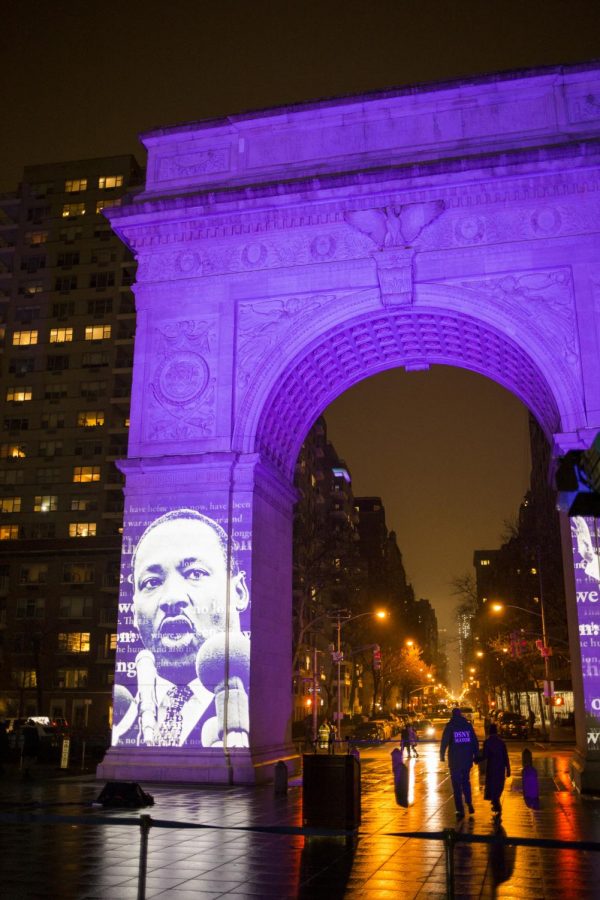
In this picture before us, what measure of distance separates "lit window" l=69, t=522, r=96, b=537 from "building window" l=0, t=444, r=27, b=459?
27.2 ft

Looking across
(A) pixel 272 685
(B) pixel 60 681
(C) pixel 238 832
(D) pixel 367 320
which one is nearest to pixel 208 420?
(D) pixel 367 320

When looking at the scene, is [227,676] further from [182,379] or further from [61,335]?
[61,335]

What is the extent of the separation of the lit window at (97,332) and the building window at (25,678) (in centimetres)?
2864

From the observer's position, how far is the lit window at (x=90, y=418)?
245 ft

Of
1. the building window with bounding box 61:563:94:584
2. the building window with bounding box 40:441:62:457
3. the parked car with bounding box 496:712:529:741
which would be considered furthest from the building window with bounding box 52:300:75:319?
the parked car with bounding box 496:712:529:741

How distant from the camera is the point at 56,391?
76.6m

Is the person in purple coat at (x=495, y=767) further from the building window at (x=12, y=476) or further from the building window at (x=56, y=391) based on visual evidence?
the building window at (x=56, y=391)

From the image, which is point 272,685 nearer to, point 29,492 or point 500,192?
point 500,192

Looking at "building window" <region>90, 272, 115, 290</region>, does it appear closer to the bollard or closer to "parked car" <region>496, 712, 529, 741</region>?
"parked car" <region>496, 712, 529, 741</region>

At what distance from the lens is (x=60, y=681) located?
68.0 m

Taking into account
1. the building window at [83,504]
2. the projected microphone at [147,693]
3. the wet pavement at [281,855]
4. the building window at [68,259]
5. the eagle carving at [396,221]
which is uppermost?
the building window at [68,259]

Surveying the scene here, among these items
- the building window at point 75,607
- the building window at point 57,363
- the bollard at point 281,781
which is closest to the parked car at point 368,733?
the building window at point 75,607

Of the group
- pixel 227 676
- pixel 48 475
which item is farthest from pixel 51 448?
pixel 227 676

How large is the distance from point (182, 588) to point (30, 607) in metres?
48.5
